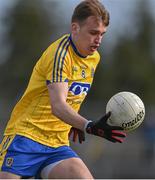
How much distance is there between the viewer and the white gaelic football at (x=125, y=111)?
23.1 feet

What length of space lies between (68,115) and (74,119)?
0.23 feet

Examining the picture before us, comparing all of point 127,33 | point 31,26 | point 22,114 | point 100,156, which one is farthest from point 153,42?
point 22,114

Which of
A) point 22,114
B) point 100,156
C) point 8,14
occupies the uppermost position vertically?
point 22,114

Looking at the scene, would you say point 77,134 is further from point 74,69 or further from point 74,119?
point 74,119

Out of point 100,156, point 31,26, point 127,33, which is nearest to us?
point 100,156

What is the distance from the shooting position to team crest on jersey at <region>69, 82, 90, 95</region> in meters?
7.25

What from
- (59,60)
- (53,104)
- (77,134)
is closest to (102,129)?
(53,104)

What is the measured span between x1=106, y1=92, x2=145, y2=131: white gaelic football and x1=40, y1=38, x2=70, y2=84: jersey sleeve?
20.2 inches

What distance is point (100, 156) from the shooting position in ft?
60.5

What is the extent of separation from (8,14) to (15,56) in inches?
126

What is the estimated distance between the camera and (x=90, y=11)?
277 inches

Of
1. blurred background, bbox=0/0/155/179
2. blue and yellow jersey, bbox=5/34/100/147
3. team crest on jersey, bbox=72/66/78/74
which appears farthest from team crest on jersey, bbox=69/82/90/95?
blurred background, bbox=0/0/155/179

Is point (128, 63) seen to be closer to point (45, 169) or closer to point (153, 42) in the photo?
point (153, 42)

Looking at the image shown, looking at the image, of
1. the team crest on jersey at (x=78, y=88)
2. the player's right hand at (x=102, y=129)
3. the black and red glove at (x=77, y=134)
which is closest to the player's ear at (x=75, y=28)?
the team crest on jersey at (x=78, y=88)
